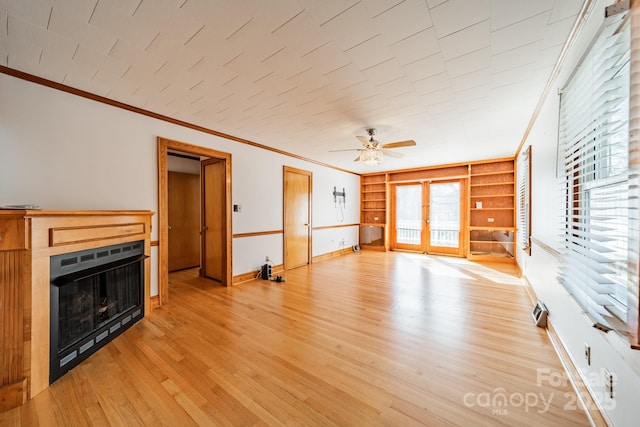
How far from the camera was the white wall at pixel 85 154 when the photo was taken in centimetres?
213

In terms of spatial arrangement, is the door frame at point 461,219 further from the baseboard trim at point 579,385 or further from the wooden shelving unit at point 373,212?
the baseboard trim at point 579,385

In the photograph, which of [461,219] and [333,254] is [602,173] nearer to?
[461,219]

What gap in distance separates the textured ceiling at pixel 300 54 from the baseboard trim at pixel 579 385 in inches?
92.5

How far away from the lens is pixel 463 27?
1.63 metres

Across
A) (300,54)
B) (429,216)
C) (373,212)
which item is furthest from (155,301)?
(429,216)

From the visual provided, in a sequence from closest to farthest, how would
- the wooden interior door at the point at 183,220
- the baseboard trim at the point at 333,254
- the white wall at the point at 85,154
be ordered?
the white wall at the point at 85,154 → the wooden interior door at the point at 183,220 → the baseboard trim at the point at 333,254

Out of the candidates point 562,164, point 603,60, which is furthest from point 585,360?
point 603,60

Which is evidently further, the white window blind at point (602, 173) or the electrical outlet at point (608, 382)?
the electrical outlet at point (608, 382)

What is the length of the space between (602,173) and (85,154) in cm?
426

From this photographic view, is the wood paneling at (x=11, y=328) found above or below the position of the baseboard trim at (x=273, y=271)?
above

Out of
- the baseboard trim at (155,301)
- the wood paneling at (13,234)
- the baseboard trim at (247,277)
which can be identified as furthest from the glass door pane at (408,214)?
the wood paneling at (13,234)

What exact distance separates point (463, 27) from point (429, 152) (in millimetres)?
3680

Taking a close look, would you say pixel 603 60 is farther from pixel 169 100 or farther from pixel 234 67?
pixel 169 100

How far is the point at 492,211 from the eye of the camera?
597cm
